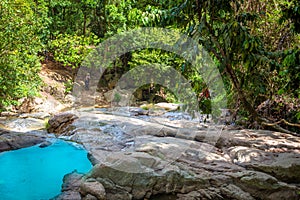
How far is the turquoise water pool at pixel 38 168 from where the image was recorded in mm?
4602

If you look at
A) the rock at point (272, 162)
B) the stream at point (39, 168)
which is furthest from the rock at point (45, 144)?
the rock at point (272, 162)

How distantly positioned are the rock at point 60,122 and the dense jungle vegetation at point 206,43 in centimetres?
120

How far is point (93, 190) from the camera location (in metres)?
3.50

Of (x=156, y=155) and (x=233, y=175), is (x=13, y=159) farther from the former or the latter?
Result: (x=233, y=175)

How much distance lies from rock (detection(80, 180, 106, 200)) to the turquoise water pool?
1.04 meters

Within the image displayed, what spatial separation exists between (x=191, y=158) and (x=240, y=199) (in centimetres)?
103

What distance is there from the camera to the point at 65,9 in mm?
16703

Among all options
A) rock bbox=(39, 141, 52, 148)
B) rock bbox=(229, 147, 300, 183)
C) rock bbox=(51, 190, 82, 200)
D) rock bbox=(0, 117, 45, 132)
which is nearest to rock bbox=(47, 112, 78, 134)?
rock bbox=(0, 117, 45, 132)

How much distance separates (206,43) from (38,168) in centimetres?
490

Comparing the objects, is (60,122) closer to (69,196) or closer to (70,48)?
(69,196)

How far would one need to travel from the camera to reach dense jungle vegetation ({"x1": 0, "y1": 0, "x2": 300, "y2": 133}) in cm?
291

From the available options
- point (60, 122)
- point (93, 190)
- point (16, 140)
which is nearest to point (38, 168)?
point (16, 140)

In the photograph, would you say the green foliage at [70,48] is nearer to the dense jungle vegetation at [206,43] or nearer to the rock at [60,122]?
the dense jungle vegetation at [206,43]

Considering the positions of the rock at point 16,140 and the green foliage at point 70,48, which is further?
the green foliage at point 70,48
